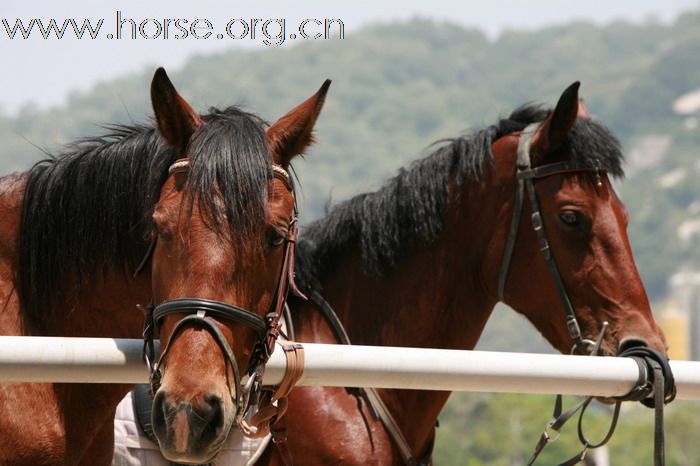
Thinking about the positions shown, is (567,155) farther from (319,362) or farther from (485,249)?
(319,362)

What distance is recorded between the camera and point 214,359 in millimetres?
3133

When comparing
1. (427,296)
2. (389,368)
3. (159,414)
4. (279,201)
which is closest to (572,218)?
(427,296)

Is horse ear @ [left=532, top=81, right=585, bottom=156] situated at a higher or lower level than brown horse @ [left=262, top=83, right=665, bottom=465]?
higher

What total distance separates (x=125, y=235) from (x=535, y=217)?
2087mm

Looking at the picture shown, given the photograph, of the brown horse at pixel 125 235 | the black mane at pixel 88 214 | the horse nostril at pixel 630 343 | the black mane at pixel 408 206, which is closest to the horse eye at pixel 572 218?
the black mane at pixel 408 206

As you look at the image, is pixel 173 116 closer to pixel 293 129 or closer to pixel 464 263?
pixel 293 129

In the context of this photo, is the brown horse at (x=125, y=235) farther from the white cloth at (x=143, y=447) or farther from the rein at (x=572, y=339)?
the rein at (x=572, y=339)

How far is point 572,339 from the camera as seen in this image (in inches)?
194

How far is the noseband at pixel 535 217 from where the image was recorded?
4949 millimetres

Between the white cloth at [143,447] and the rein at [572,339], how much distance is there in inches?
49.2

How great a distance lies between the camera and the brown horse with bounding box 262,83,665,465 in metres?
4.87

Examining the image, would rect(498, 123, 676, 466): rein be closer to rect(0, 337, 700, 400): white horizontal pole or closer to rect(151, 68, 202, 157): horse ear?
rect(0, 337, 700, 400): white horizontal pole

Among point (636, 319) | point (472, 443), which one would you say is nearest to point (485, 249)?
point (636, 319)

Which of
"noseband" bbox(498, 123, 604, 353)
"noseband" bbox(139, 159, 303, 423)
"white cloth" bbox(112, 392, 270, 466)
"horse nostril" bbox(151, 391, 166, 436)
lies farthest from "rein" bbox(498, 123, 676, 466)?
"horse nostril" bbox(151, 391, 166, 436)
